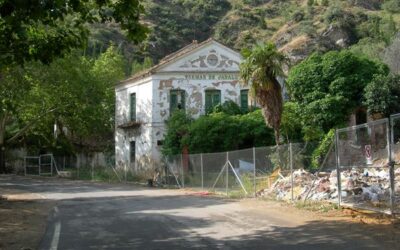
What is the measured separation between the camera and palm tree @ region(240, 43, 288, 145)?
966 inches

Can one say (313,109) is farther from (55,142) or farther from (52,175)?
(55,142)

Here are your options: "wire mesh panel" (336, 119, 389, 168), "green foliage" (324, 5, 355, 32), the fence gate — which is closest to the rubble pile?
"wire mesh panel" (336, 119, 389, 168)

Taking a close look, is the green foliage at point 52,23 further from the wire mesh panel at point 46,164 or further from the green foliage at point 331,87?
the wire mesh panel at point 46,164

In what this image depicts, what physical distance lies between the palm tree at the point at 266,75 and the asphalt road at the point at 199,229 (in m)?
6.45

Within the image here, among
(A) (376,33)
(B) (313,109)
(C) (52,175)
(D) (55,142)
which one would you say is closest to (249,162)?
(B) (313,109)

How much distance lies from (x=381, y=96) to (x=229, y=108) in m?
10.8

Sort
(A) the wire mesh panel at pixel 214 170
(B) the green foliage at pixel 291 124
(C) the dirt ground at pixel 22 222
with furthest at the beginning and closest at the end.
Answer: (B) the green foliage at pixel 291 124 < (A) the wire mesh panel at pixel 214 170 < (C) the dirt ground at pixel 22 222

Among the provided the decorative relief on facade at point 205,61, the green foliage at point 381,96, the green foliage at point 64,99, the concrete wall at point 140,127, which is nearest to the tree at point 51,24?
the green foliage at point 381,96

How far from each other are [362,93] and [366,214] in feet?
59.7

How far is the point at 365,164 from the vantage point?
1445 centimetres

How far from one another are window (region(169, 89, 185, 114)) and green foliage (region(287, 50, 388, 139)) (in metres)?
9.48

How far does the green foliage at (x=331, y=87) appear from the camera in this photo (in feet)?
102

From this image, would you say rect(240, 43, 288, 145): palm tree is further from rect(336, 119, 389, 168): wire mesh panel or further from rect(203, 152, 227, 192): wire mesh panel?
rect(336, 119, 389, 168): wire mesh panel

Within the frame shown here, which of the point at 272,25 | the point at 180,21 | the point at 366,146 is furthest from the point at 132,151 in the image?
the point at 180,21
